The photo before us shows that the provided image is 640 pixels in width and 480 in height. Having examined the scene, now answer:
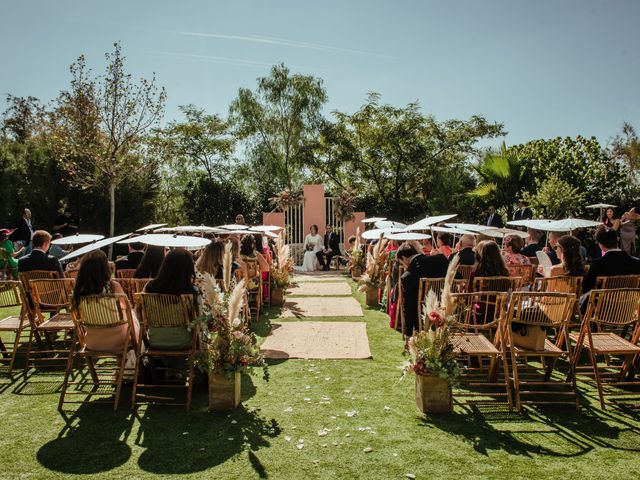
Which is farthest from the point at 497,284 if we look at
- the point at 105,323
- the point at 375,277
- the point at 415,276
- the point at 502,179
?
the point at 502,179

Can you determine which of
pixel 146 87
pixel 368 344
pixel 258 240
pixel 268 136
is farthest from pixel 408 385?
pixel 268 136

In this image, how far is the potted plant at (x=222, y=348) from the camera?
14.9 ft

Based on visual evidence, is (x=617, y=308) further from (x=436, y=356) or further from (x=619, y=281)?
(x=436, y=356)

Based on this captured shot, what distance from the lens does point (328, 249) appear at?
1780cm

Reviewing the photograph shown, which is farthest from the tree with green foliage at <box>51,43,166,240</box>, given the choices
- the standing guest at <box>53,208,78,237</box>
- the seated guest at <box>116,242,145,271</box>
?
the seated guest at <box>116,242,145,271</box>

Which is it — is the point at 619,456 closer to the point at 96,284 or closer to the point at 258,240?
the point at 96,284

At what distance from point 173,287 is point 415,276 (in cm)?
316

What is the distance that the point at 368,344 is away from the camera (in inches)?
274

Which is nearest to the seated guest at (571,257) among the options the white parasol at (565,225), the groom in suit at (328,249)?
the white parasol at (565,225)

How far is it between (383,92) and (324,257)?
937cm

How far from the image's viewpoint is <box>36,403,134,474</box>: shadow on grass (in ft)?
12.0

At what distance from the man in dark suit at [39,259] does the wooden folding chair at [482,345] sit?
5131mm

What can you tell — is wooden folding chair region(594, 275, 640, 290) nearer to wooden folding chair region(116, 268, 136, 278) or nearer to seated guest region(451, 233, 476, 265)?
seated guest region(451, 233, 476, 265)

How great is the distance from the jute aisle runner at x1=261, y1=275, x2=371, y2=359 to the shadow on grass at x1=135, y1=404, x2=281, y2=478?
1.95m
